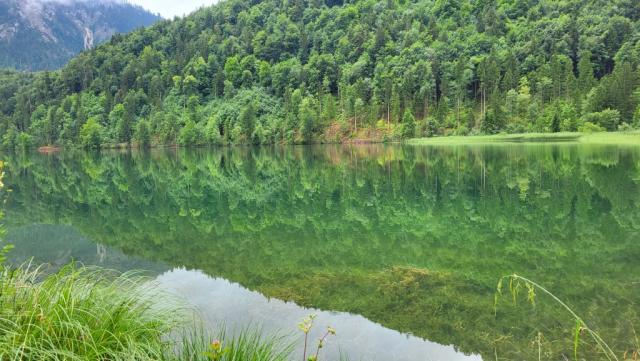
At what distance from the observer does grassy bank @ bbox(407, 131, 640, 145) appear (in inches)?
2512

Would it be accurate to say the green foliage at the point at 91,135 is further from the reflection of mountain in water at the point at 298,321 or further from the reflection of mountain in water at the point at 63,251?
the reflection of mountain in water at the point at 298,321

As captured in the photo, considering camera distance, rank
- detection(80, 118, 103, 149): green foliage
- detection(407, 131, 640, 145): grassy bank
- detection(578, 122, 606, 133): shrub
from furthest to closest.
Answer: detection(80, 118, 103, 149): green foliage
detection(578, 122, 606, 133): shrub
detection(407, 131, 640, 145): grassy bank

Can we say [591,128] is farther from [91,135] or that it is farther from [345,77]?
[91,135]

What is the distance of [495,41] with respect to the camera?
409 ft

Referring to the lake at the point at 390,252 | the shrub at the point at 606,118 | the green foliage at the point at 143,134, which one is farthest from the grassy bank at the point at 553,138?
the green foliage at the point at 143,134

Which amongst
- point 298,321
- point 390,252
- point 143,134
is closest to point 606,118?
point 390,252

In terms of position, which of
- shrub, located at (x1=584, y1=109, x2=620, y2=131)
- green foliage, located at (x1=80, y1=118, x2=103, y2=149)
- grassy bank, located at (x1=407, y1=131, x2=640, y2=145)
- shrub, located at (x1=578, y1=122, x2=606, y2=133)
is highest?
green foliage, located at (x1=80, y1=118, x2=103, y2=149)

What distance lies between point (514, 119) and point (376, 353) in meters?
95.8

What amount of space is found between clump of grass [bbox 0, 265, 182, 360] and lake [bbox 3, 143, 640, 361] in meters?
3.01

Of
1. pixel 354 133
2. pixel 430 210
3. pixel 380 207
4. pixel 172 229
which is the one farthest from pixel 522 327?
pixel 354 133

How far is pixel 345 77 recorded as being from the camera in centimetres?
13212

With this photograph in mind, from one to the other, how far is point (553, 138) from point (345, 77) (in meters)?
68.5

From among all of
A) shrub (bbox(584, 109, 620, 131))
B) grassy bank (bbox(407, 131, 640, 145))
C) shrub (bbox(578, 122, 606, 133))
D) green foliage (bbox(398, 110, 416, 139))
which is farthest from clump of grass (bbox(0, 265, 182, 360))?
green foliage (bbox(398, 110, 416, 139))

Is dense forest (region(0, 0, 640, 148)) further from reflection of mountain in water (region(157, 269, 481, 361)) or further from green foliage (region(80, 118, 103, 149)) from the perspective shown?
reflection of mountain in water (region(157, 269, 481, 361))
